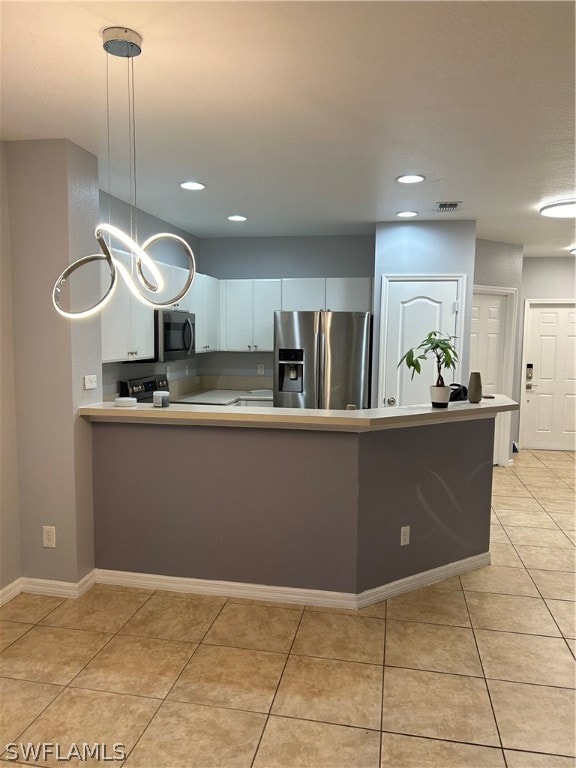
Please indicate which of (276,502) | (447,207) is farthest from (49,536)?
(447,207)

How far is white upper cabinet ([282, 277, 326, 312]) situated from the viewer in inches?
219

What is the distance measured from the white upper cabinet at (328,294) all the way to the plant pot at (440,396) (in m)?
2.38

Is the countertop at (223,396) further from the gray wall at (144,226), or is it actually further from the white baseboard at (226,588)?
the white baseboard at (226,588)

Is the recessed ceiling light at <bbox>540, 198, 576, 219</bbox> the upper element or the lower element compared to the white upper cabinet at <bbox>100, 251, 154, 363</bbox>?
upper

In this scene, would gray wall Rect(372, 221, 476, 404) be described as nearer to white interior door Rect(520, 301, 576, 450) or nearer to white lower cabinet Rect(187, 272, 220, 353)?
white lower cabinet Rect(187, 272, 220, 353)

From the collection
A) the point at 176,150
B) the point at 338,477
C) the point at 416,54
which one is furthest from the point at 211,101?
the point at 338,477

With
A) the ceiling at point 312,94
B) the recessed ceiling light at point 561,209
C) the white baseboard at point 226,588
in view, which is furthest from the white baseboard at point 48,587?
the recessed ceiling light at point 561,209

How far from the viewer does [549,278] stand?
286 inches

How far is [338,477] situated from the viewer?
3.02m

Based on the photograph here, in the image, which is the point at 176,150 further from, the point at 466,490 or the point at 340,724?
the point at 340,724

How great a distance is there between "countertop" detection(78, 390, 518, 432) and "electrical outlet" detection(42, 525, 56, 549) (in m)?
0.67

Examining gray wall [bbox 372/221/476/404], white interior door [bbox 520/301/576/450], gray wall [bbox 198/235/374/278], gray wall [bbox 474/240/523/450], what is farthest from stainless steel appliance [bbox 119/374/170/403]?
white interior door [bbox 520/301/576/450]

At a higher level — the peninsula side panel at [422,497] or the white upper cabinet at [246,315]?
the white upper cabinet at [246,315]

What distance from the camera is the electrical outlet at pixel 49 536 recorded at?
3.18 meters
